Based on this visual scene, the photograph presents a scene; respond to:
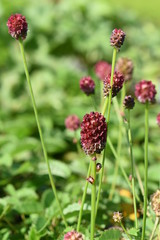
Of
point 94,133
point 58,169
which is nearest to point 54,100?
point 58,169

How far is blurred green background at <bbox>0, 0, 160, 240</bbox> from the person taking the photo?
5.27ft

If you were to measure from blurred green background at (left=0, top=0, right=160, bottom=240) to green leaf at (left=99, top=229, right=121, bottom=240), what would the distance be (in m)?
0.26

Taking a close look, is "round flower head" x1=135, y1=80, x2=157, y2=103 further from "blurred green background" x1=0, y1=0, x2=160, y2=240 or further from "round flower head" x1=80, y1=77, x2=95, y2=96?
"blurred green background" x1=0, y1=0, x2=160, y2=240

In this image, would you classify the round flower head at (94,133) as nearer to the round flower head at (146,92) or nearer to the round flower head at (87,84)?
the round flower head at (146,92)

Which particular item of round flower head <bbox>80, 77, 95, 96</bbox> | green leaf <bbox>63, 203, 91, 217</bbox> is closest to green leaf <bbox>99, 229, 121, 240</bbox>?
green leaf <bbox>63, 203, 91, 217</bbox>

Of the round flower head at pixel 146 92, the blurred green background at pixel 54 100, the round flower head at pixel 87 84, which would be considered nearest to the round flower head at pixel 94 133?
the round flower head at pixel 146 92

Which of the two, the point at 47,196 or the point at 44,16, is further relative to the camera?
the point at 44,16

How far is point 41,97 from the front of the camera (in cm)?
348

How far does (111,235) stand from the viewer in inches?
43.9

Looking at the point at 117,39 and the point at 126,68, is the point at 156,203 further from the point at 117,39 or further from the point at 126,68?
the point at 126,68

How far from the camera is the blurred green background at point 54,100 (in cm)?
161

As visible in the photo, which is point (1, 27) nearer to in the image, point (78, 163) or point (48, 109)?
point (48, 109)

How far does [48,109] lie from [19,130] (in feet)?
2.25

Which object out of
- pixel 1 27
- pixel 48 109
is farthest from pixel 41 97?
pixel 1 27
